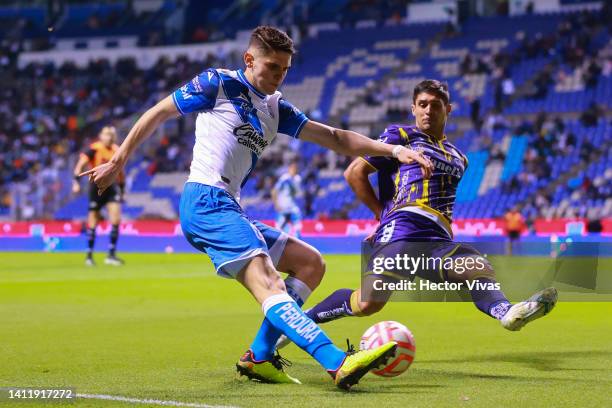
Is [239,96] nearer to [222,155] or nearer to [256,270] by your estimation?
[222,155]

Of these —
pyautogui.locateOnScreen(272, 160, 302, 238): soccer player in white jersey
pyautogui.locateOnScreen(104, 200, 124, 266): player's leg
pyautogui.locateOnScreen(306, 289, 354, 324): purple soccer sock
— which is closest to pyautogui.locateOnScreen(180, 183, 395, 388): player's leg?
pyautogui.locateOnScreen(306, 289, 354, 324): purple soccer sock

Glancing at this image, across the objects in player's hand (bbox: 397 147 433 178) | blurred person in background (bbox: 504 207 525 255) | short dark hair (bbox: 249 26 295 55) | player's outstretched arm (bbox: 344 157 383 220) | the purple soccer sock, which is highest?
short dark hair (bbox: 249 26 295 55)

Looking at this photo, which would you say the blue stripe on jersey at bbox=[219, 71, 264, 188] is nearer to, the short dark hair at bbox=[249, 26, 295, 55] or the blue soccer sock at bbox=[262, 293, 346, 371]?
the short dark hair at bbox=[249, 26, 295, 55]

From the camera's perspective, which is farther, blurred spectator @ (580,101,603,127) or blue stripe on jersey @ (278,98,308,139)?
blurred spectator @ (580,101,603,127)

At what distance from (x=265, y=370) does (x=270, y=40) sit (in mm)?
2088

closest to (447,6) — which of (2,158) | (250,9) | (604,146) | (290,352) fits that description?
(250,9)

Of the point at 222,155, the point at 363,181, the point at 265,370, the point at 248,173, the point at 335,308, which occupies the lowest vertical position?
the point at 265,370

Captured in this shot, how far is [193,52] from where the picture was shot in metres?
46.3

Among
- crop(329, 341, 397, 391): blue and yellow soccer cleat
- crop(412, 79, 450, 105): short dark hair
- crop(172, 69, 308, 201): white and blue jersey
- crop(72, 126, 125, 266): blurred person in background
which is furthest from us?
crop(72, 126, 125, 266): blurred person in background

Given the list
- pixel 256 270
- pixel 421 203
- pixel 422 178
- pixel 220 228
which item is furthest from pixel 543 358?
pixel 220 228

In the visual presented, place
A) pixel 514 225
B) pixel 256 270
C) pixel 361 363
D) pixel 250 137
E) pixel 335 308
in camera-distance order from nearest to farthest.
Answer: pixel 361 363, pixel 256 270, pixel 250 137, pixel 335 308, pixel 514 225

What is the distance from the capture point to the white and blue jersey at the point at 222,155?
20.6 feet

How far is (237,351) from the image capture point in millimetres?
8383

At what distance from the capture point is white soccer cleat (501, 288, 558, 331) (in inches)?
260
